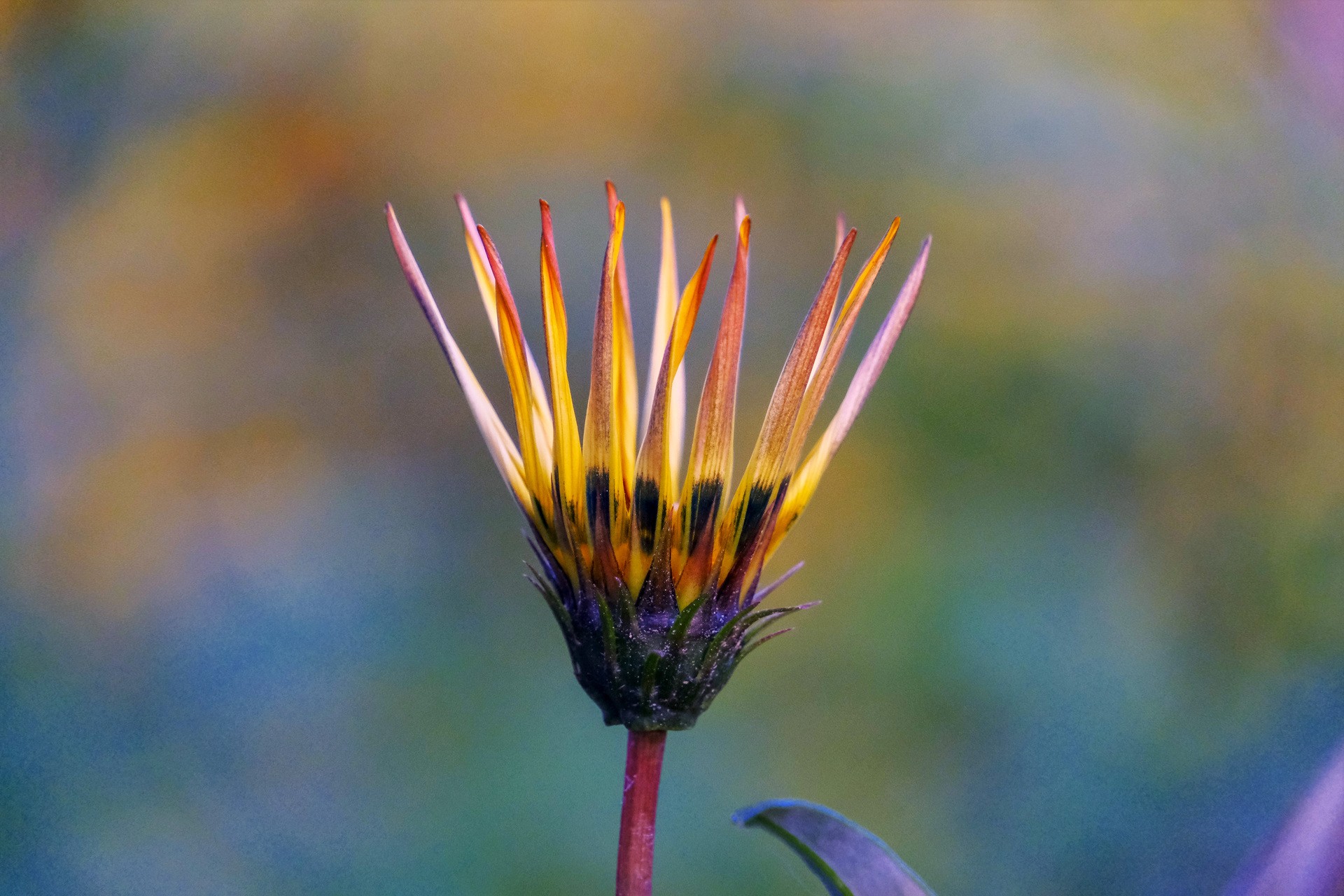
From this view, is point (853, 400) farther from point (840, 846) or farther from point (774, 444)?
point (840, 846)

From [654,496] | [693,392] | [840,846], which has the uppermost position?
[693,392]

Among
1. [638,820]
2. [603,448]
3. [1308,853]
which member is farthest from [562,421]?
[1308,853]

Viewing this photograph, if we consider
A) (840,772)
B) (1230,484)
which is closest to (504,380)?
(840,772)

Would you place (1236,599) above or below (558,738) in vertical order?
above

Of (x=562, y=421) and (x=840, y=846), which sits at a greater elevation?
(x=562, y=421)

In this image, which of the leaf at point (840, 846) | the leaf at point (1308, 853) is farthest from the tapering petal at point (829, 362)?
the leaf at point (1308, 853)

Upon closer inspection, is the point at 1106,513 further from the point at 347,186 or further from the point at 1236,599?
the point at 347,186
